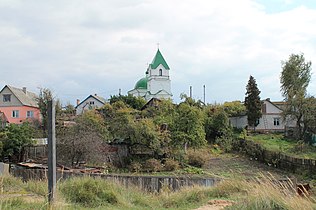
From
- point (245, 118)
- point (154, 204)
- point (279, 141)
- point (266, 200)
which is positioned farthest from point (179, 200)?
point (245, 118)

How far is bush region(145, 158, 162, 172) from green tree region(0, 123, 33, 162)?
831 centimetres

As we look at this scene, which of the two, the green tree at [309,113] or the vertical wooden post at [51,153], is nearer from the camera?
the vertical wooden post at [51,153]

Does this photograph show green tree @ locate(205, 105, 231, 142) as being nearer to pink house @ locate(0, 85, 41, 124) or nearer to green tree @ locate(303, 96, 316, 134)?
green tree @ locate(303, 96, 316, 134)

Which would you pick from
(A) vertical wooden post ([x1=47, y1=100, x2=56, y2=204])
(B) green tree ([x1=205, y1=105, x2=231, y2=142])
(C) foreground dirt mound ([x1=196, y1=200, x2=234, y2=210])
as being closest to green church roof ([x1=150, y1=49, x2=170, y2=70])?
(B) green tree ([x1=205, y1=105, x2=231, y2=142])

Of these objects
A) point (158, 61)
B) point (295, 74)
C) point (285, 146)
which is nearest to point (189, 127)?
point (285, 146)

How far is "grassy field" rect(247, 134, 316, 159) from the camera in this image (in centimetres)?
2634

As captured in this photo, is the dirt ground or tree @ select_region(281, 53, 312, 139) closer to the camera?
the dirt ground

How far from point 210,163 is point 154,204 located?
17.5 m

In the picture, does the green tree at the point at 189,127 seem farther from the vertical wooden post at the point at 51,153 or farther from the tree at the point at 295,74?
the vertical wooden post at the point at 51,153

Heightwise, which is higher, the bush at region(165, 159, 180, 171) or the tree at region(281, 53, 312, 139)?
the tree at region(281, 53, 312, 139)

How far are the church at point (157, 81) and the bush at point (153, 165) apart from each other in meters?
34.1

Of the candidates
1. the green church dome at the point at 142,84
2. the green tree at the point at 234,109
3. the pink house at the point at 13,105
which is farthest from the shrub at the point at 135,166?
the green church dome at the point at 142,84

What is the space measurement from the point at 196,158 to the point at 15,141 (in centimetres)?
1202

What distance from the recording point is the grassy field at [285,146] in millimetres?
26337
